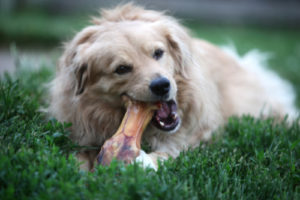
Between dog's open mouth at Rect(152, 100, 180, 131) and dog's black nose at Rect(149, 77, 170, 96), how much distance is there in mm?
171

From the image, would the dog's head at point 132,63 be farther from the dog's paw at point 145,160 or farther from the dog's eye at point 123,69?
the dog's paw at point 145,160

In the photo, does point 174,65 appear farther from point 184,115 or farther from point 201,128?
point 201,128

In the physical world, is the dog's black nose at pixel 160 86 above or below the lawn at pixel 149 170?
above

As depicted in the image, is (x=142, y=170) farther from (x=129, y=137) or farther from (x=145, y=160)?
(x=129, y=137)

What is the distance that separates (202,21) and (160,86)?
36.5 feet

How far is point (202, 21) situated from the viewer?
13.1 m

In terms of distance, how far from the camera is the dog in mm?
2725

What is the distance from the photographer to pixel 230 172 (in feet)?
7.72

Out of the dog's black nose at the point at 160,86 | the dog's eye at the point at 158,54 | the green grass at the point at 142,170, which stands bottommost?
the green grass at the point at 142,170

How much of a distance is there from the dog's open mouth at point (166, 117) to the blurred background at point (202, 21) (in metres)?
5.50

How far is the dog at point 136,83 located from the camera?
2725 millimetres

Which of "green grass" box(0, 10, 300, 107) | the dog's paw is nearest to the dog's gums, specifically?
the dog's paw

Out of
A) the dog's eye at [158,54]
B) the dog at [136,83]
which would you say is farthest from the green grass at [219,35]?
the dog's eye at [158,54]

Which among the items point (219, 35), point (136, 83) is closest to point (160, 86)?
point (136, 83)
